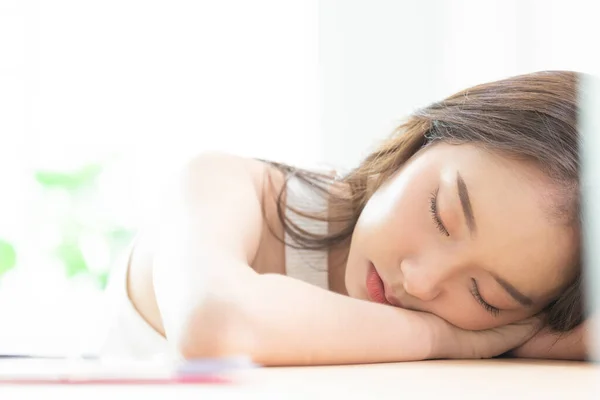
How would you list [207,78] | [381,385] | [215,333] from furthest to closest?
[207,78] → [215,333] → [381,385]

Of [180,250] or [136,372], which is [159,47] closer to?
[180,250]

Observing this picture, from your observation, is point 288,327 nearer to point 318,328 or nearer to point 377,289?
point 318,328

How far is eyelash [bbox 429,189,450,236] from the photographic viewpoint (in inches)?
33.2

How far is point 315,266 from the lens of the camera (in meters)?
1.08

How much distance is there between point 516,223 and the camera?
0.82 meters

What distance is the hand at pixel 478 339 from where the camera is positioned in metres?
0.85

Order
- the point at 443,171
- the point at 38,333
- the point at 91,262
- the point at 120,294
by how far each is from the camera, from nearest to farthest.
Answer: the point at 443,171
the point at 120,294
the point at 38,333
the point at 91,262

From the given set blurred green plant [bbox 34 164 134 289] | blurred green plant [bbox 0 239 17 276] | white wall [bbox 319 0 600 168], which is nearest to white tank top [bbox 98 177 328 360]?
white wall [bbox 319 0 600 168]

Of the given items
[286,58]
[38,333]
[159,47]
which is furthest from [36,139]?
[38,333]

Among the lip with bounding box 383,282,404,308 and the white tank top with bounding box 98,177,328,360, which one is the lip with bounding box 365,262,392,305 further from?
the white tank top with bounding box 98,177,328,360

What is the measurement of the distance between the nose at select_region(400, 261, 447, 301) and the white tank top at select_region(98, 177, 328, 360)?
0.83 feet

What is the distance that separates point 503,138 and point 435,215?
13 centimetres

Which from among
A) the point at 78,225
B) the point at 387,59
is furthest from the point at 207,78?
the point at 78,225

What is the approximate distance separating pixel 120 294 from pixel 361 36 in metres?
1.35
